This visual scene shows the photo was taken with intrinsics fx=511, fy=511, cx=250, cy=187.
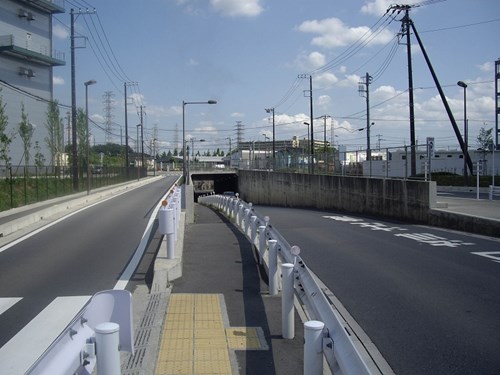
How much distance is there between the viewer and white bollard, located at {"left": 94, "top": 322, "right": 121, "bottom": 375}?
323cm

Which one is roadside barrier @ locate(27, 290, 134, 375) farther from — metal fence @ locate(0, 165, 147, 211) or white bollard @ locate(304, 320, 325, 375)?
metal fence @ locate(0, 165, 147, 211)

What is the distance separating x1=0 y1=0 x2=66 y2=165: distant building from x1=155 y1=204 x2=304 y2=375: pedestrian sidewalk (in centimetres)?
4718

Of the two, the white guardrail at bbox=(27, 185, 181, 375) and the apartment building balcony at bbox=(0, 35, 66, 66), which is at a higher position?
the apartment building balcony at bbox=(0, 35, 66, 66)

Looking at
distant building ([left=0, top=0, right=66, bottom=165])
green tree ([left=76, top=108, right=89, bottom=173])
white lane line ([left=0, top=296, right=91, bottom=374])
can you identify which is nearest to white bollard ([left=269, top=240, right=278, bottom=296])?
white lane line ([left=0, top=296, right=91, bottom=374])

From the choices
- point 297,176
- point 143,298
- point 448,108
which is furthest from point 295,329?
point 297,176

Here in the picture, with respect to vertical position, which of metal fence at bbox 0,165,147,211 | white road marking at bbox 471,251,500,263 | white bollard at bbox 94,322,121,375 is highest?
metal fence at bbox 0,165,147,211

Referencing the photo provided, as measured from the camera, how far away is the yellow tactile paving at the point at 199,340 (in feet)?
16.4

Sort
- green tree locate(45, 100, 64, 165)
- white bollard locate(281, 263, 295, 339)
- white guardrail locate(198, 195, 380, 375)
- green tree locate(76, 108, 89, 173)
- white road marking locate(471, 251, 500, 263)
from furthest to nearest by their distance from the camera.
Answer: green tree locate(45, 100, 64, 165) < green tree locate(76, 108, 89, 173) < white road marking locate(471, 251, 500, 263) < white bollard locate(281, 263, 295, 339) < white guardrail locate(198, 195, 380, 375)

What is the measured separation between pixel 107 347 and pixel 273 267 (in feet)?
15.6

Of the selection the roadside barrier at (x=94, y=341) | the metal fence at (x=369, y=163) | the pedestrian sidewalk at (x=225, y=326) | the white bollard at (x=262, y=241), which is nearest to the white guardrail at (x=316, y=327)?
the pedestrian sidewalk at (x=225, y=326)

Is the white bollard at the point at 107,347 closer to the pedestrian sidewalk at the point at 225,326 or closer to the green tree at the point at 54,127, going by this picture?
the pedestrian sidewalk at the point at 225,326

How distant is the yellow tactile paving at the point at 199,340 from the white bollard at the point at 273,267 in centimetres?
95

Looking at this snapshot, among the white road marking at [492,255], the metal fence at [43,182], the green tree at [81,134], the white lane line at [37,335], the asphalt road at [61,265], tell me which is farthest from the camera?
the green tree at [81,134]

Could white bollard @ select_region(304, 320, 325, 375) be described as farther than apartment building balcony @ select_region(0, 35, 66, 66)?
No
